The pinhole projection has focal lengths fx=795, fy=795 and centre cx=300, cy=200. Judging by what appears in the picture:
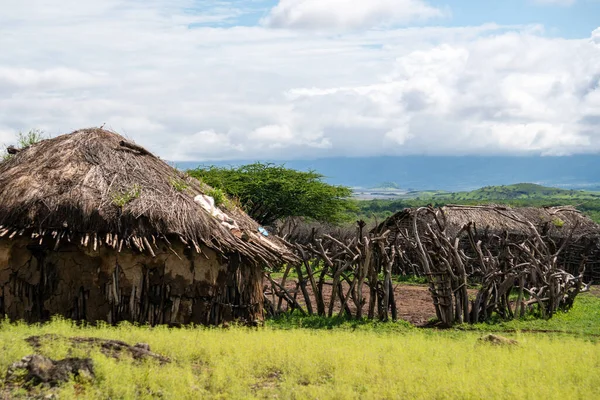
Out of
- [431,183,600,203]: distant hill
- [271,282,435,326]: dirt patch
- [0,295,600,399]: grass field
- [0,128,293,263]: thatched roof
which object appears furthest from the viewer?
[431,183,600,203]: distant hill

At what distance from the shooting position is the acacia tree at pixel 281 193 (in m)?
33.0

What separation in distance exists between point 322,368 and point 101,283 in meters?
5.13

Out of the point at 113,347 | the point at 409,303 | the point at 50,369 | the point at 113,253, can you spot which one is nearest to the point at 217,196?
the point at 113,253

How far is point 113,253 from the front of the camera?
12945 millimetres

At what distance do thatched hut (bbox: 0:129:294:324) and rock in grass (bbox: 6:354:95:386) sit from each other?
14.3ft

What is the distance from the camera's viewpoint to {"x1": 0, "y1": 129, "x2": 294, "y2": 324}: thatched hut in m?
12.8

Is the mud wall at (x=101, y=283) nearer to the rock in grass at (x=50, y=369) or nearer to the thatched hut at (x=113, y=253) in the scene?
the thatched hut at (x=113, y=253)

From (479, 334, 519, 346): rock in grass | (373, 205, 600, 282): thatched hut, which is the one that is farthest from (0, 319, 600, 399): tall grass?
(373, 205, 600, 282): thatched hut

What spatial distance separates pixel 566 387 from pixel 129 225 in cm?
732

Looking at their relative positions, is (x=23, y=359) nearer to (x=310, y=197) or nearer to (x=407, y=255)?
(x=407, y=255)

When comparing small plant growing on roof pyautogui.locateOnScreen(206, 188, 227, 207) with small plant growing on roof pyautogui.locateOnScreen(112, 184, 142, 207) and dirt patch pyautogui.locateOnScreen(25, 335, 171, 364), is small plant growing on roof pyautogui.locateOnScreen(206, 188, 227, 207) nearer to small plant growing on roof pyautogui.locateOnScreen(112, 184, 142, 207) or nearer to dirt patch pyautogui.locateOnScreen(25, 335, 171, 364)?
small plant growing on roof pyautogui.locateOnScreen(112, 184, 142, 207)

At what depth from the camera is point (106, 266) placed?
13.0 metres

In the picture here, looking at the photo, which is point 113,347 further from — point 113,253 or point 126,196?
point 126,196

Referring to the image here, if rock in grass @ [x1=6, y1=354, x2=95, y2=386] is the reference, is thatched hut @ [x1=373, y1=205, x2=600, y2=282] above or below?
above
